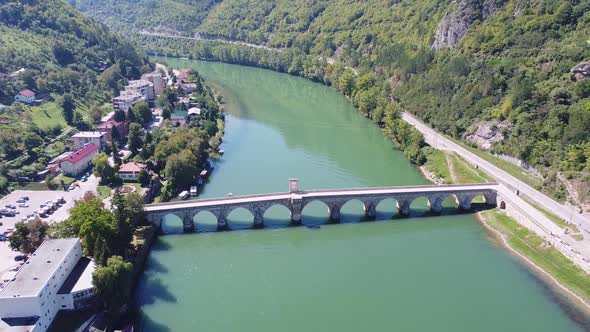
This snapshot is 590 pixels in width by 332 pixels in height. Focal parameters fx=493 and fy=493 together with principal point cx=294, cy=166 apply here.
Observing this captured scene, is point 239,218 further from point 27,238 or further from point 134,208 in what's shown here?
point 27,238

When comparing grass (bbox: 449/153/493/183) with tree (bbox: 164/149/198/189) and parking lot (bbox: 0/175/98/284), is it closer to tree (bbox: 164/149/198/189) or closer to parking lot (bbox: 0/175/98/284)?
tree (bbox: 164/149/198/189)

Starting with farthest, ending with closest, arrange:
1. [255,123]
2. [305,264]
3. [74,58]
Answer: [74,58]
[255,123]
[305,264]

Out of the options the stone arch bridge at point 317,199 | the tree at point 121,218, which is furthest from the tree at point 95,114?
the tree at point 121,218

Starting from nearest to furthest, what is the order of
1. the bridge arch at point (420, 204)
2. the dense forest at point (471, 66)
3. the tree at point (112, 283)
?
1. the tree at point (112, 283)
2. the bridge arch at point (420, 204)
3. the dense forest at point (471, 66)

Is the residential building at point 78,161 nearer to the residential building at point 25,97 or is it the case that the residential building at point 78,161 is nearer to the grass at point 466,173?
the residential building at point 25,97

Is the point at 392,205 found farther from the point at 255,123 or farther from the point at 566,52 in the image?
the point at 255,123

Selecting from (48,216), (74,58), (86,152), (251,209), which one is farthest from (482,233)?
(74,58)
